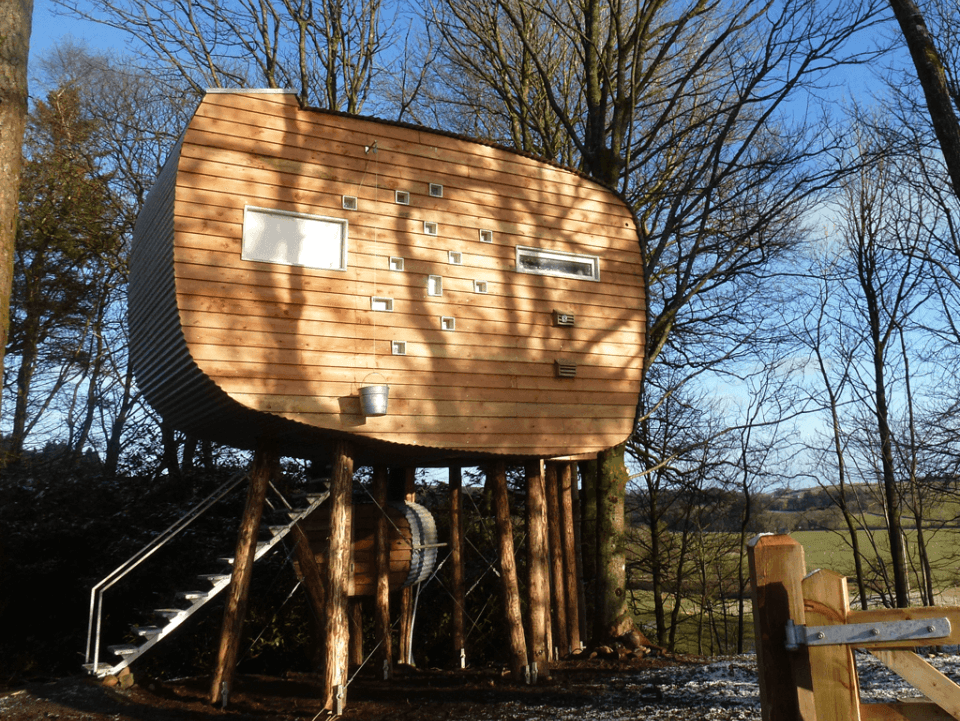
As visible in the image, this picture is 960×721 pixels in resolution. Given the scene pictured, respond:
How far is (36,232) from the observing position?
1692cm

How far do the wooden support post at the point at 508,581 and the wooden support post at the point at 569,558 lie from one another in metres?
2.28

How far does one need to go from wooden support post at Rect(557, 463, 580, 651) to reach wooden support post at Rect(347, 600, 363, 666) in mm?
3329

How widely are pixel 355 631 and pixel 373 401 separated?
15.8 feet

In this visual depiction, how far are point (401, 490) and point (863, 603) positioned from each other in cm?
1329

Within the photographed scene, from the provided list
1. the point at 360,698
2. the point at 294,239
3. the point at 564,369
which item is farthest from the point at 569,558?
the point at 294,239

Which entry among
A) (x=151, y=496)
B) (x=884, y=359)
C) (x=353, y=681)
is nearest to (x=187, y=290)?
(x=353, y=681)

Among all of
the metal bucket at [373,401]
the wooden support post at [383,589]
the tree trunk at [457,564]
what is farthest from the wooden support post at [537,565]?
the metal bucket at [373,401]

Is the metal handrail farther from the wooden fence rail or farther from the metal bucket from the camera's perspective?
the wooden fence rail

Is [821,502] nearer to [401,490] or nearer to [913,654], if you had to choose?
[401,490]

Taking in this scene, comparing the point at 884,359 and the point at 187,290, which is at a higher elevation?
the point at 884,359

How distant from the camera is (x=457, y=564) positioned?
454 inches

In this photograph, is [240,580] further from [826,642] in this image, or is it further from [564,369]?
[826,642]

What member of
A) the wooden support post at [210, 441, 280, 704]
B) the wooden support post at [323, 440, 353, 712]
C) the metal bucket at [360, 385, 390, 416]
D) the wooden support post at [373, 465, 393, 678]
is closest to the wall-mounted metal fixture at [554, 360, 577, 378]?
the metal bucket at [360, 385, 390, 416]

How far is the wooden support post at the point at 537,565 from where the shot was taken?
980 centimetres
